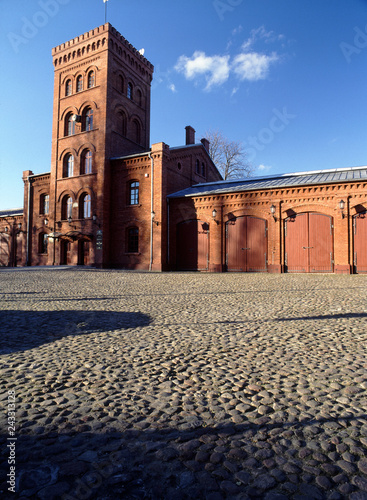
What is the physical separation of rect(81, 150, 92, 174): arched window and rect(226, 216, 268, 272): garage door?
36.7 feet

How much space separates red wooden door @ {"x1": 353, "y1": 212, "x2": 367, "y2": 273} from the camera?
16.1 m

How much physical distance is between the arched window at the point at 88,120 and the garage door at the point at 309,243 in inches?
620

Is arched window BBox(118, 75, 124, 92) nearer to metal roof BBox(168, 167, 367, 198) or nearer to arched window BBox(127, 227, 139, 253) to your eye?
metal roof BBox(168, 167, 367, 198)

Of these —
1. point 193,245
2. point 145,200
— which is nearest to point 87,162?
→ point 145,200

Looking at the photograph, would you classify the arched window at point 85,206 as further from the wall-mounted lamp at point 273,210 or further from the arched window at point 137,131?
the wall-mounted lamp at point 273,210

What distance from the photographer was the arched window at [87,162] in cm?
2302

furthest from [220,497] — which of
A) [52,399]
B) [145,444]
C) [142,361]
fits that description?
[142,361]

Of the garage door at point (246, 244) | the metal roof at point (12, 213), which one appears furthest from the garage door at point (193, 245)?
the metal roof at point (12, 213)

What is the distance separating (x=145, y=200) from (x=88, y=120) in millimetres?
7999

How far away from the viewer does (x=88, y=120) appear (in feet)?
76.2

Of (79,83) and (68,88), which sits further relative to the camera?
(68,88)

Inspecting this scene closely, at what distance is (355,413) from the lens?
2213 mm

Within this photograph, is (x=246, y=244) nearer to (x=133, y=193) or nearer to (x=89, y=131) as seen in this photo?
(x=133, y=193)

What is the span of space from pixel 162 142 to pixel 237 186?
18.3 feet
